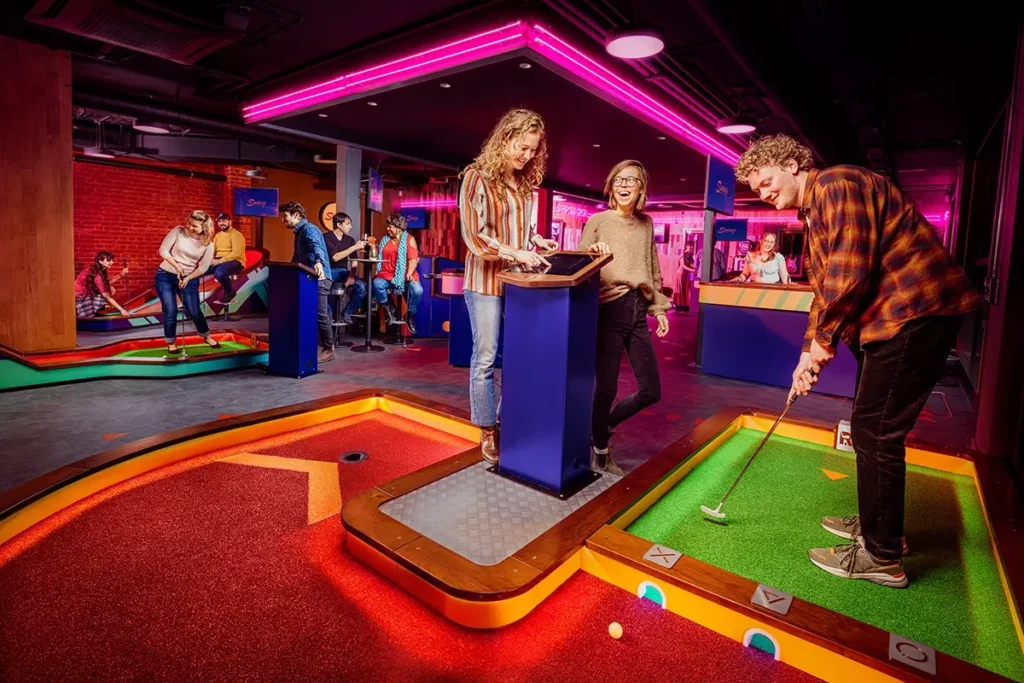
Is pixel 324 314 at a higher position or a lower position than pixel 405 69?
lower

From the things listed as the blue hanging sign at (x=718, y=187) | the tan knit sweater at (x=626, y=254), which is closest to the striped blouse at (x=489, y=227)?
the tan knit sweater at (x=626, y=254)

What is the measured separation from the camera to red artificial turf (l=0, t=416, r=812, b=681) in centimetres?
154

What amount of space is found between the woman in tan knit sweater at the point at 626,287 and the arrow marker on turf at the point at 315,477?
1.41m

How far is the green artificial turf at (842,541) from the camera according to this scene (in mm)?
1735

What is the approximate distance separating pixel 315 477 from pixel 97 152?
1064 centimetres

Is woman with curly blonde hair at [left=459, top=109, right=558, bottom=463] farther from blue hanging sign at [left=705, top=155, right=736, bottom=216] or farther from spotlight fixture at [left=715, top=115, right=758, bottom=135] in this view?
spotlight fixture at [left=715, top=115, right=758, bottom=135]

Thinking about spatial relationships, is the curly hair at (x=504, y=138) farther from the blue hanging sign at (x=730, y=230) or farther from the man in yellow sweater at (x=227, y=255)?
the man in yellow sweater at (x=227, y=255)

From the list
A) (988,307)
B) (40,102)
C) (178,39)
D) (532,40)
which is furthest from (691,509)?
(40,102)

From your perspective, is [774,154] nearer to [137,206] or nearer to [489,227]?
[489,227]

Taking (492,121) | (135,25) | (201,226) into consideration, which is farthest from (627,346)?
(492,121)

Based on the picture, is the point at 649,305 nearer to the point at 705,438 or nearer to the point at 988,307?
the point at 705,438

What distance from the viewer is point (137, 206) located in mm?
11734

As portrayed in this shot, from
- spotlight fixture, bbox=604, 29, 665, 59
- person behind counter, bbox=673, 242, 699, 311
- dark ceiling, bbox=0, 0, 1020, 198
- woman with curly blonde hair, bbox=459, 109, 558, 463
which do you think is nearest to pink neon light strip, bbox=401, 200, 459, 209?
dark ceiling, bbox=0, 0, 1020, 198

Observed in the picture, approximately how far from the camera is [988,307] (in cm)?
374
